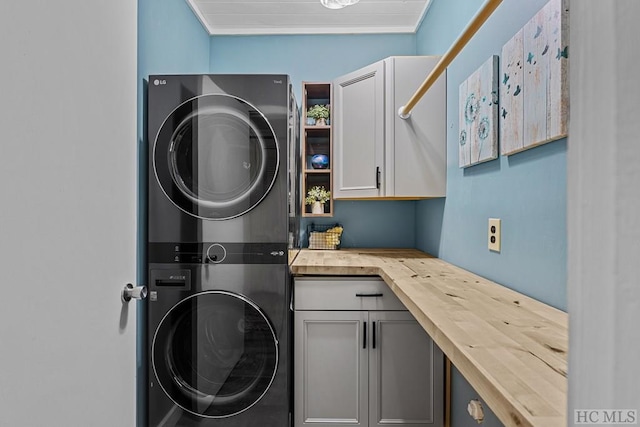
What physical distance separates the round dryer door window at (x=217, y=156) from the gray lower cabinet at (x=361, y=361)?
1.82 feet

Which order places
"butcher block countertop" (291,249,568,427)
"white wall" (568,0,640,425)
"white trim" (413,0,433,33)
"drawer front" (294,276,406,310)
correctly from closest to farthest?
"white wall" (568,0,640,425), "butcher block countertop" (291,249,568,427), "drawer front" (294,276,406,310), "white trim" (413,0,433,33)

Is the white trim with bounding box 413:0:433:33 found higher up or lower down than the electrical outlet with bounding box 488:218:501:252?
higher up

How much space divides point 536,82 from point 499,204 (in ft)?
1.50

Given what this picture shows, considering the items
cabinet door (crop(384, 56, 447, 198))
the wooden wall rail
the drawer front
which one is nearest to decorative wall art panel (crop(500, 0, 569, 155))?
the wooden wall rail

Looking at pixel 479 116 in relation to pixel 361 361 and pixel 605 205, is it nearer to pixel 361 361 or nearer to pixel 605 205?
pixel 361 361

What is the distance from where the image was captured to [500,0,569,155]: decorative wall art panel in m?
0.95

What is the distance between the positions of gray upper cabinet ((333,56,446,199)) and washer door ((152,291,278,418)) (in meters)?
1.04

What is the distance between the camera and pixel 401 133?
2123 mm

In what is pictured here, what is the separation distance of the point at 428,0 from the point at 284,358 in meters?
2.32

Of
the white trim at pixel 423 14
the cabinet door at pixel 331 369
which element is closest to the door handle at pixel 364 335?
the cabinet door at pixel 331 369

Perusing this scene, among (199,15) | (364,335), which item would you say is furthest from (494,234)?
(199,15)

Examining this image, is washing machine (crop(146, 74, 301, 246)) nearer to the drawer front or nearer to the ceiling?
the drawer front

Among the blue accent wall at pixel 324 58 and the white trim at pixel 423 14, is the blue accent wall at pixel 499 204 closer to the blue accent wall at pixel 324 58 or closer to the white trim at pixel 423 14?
the white trim at pixel 423 14

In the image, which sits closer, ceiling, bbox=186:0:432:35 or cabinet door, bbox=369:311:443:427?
cabinet door, bbox=369:311:443:427
